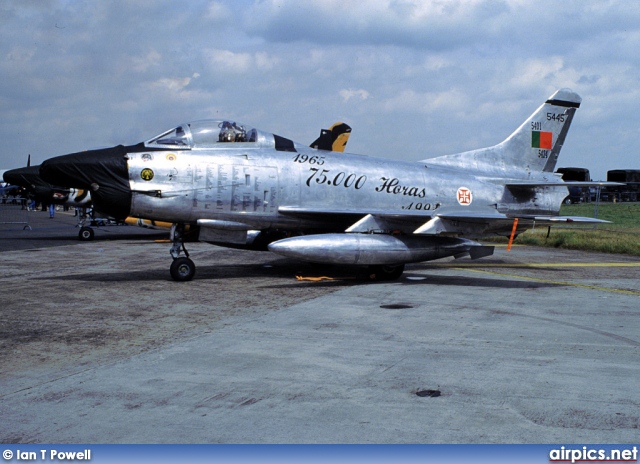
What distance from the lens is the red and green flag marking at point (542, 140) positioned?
54.1 ft

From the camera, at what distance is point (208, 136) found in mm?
13078

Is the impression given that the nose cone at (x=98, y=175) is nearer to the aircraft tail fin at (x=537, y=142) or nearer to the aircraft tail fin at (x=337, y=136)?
the aircraft tail fin at (x=537, y=142)

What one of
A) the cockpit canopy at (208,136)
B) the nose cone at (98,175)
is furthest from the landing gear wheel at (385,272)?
the nose cone at (98,175)

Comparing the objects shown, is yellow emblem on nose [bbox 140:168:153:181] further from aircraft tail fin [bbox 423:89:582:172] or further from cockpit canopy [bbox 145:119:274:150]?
aircraft tail fin [bbox 423:89:582:172]

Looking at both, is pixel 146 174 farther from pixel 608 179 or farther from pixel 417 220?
pixel 608 179

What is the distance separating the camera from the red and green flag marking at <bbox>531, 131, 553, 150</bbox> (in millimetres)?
16500

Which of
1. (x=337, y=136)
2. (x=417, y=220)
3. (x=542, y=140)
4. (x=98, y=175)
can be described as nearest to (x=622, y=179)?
(x=337, y=136)

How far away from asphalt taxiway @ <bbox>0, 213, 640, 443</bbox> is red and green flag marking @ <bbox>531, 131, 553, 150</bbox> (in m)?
4.47

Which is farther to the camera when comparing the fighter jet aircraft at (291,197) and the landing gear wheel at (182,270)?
the landing gear wheel at (182,270)

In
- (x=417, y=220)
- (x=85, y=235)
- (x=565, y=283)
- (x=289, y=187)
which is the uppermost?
(x=289, y=187)

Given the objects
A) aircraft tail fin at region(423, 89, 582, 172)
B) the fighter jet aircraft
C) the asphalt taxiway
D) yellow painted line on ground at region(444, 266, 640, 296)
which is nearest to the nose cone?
the fighter jet aircraft

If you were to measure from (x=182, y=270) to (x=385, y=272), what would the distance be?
4.23m

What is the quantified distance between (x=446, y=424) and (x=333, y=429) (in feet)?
2.92

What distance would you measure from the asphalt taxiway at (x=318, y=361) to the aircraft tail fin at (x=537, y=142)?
404 cm
